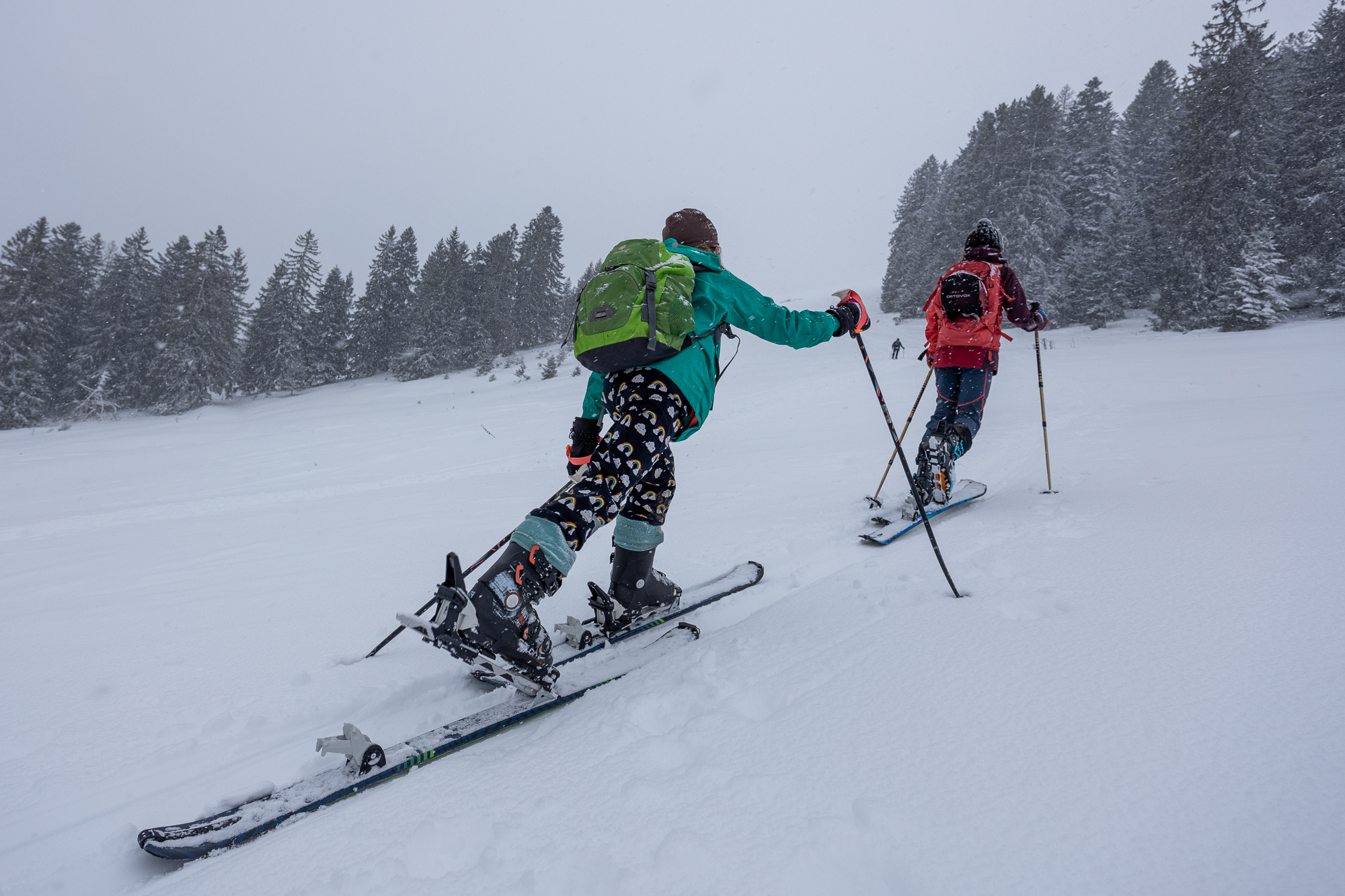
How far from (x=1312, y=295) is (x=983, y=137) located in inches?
699

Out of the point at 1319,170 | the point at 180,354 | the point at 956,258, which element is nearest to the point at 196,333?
the point at 180,354

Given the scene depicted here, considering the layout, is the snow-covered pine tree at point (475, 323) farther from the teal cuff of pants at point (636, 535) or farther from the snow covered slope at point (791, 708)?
the teal cuff of pants at point (636, 535)

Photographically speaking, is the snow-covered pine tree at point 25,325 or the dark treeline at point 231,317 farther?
the dark treeline at point 231,317

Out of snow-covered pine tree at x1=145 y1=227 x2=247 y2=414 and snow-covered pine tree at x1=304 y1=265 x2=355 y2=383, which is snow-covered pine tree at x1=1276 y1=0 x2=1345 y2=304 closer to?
snow-covered pine tree at x1=145 y1=227 x2=247 y2=414

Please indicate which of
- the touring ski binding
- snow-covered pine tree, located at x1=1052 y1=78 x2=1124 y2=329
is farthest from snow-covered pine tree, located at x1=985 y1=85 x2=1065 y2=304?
the touring ski binding

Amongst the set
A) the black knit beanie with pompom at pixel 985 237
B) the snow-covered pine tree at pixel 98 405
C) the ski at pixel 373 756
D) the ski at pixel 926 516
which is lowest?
the ski at pixel 926 516

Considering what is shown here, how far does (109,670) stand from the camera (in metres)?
2.44

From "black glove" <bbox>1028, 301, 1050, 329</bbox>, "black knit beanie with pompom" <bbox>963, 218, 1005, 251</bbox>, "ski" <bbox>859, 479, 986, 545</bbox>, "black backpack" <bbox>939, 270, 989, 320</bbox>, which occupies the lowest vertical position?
"ski" <bbox>859, 479, 986, 545</bbox>

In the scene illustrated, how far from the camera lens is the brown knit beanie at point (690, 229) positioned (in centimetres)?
274

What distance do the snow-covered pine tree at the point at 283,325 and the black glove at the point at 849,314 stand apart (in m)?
41.3

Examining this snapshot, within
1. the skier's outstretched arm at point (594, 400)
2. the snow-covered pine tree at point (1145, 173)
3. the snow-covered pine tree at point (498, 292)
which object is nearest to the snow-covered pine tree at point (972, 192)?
the snow-covered pine tree at point (1145, 173)

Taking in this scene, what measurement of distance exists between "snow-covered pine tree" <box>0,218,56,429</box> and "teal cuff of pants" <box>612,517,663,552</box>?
3974 centimetres

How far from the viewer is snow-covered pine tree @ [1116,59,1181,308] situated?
26.9 metres

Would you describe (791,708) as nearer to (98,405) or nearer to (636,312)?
(636,312)
